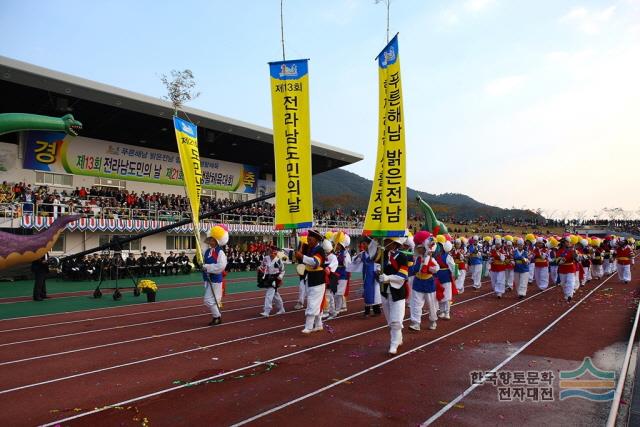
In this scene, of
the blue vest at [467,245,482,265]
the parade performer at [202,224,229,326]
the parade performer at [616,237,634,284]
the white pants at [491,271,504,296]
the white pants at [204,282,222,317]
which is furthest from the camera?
the parade performer at [616,237,634,284]

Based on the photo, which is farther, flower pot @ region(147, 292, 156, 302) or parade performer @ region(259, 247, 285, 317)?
flower pot @ region(147, 292, 156, 302)

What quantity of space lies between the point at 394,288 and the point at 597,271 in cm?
1888

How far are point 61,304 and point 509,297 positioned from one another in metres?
14.2

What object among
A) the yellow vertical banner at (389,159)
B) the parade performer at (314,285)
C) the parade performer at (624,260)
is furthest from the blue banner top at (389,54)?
the parade performer at (624,260)

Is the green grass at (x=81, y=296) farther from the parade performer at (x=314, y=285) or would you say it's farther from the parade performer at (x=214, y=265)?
the parade performer at (x=314, y=285)

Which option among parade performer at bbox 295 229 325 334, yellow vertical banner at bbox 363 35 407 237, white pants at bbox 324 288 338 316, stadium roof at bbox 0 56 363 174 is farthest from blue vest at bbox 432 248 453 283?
stadium roof at bbox 0 56 363 174

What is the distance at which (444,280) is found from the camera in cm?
1098

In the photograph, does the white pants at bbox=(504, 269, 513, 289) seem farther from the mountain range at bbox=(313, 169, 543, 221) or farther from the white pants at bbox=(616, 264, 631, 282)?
the mountain range at bbox=(313, 169, 543, 221)

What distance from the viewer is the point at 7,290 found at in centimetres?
1709

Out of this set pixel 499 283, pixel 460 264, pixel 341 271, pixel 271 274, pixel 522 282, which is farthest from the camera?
pixel 460 264

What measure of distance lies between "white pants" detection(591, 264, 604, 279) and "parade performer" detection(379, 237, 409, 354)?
59.6 feet

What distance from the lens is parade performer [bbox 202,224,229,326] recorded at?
9641mm

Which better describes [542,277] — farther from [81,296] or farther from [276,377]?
[81,296]

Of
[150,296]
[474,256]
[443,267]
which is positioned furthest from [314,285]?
[474,256]
